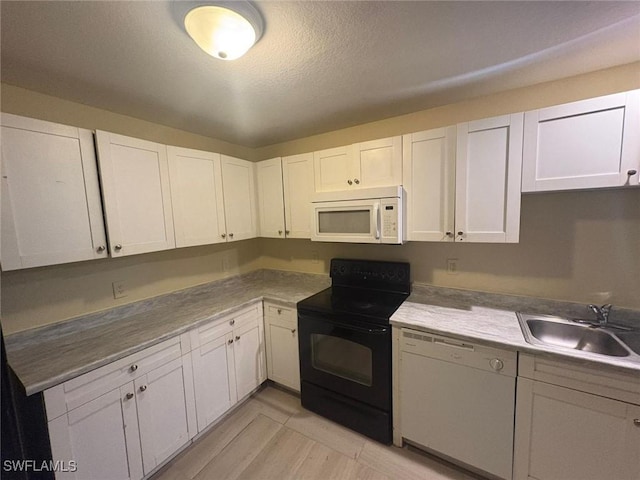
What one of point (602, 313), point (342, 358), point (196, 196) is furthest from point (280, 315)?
point (602, 313)

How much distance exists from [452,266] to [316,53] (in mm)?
1707

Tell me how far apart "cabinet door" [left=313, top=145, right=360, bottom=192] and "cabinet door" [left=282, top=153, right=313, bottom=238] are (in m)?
0.07

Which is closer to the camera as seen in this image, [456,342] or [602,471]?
[602,471]

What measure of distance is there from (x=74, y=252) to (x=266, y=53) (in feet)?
Result: 4.85

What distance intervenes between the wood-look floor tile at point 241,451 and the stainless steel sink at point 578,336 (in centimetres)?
182

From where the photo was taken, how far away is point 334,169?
208 centimetres

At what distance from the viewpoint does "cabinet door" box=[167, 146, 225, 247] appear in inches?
74.5

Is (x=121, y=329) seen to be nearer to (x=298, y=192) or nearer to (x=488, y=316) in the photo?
(x=298, y=192)

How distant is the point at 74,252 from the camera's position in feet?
4.60

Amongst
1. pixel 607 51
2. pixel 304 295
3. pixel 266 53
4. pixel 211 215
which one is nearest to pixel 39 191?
pixel 211 215

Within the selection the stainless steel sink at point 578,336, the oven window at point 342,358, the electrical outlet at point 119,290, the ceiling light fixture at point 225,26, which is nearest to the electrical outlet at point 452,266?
the stainless steel sink at point 578,336

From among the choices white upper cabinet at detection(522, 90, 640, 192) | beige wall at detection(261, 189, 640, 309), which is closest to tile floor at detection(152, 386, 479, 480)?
beige wall at detection(261, 189, 640, 309)

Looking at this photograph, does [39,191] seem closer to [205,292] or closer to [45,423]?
[45,423]
